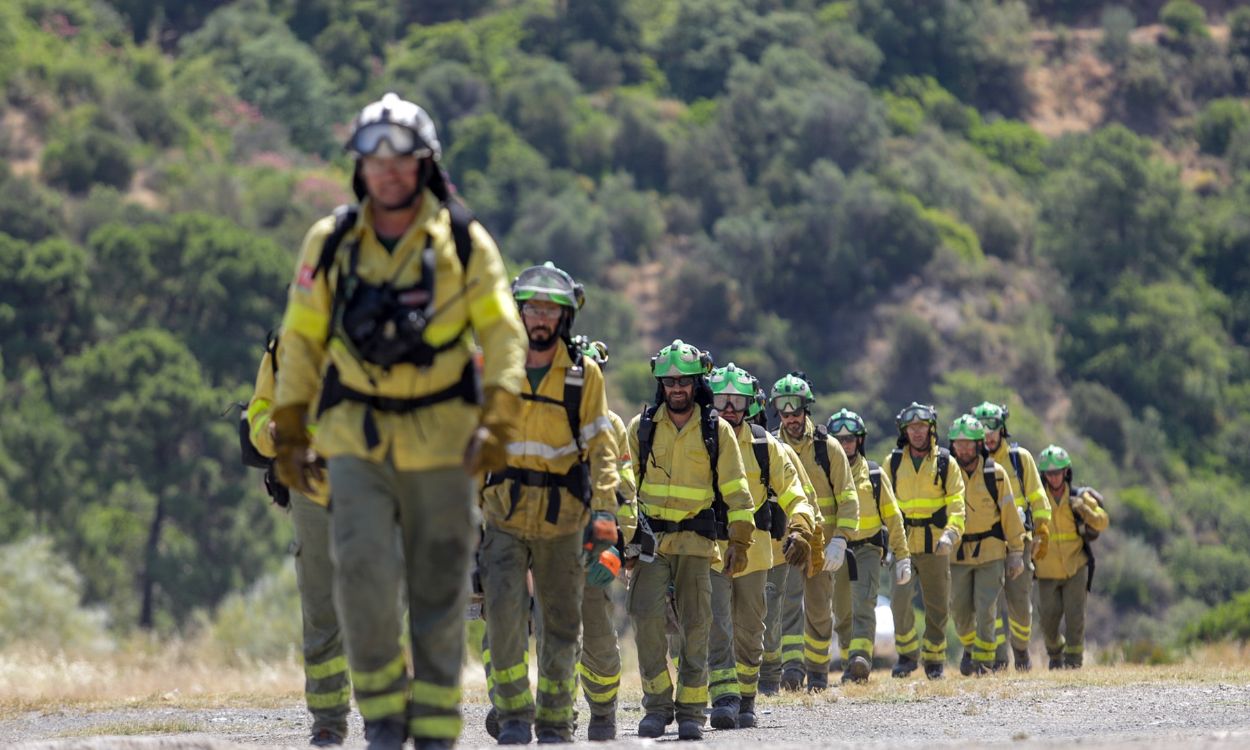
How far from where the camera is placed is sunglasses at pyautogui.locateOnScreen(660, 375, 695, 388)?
45.9 ft

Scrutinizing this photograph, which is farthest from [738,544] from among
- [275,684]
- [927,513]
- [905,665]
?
[275,684]

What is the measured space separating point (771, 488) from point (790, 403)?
3858mm

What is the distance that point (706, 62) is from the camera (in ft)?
334

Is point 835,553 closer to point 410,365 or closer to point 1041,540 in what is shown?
point 1041,540

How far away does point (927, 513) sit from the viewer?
21.5 metres

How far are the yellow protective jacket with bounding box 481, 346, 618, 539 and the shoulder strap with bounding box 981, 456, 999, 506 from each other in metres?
11.4

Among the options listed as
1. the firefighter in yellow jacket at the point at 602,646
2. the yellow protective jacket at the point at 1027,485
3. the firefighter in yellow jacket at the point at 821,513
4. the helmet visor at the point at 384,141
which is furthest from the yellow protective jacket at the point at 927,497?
the helmet visor at the point at 384,141

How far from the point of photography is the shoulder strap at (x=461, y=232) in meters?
9.00

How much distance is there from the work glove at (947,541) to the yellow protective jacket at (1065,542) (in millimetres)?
3912

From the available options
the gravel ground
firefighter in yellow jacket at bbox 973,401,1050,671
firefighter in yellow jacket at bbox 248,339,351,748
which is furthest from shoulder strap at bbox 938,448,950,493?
firefighter in yellow jacket at bbox 248,339,351,748

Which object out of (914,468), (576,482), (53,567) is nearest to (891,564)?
(914,468)

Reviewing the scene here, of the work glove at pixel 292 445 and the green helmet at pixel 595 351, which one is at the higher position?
the green helmet at pixel 595 351

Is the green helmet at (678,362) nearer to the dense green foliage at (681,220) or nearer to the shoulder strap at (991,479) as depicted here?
the shoulder strap at (991,479)

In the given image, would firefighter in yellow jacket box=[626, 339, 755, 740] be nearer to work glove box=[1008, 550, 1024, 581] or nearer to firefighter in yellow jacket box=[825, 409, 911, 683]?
firefighter in yellow jacket box=[825, 409, 911, 683]
